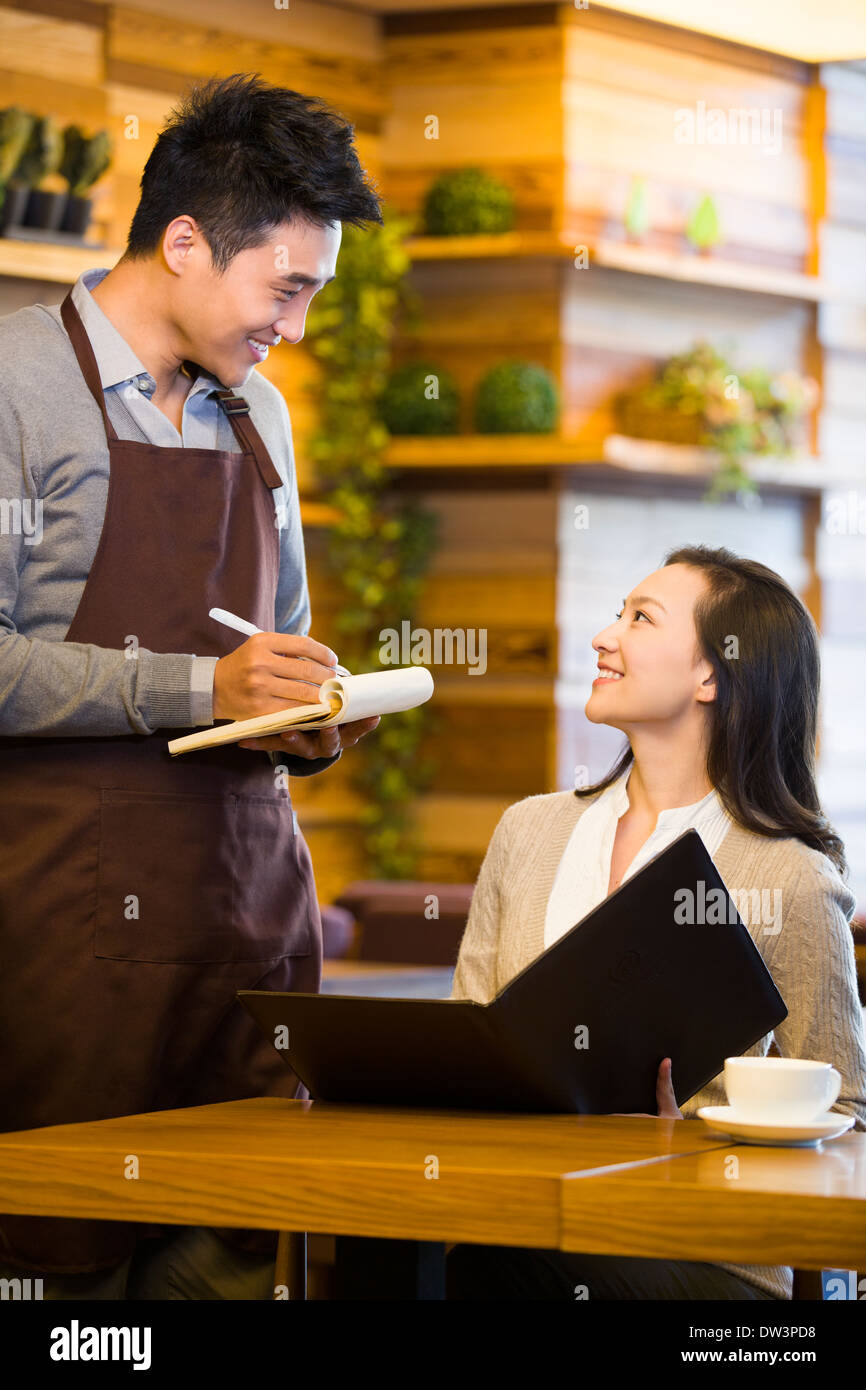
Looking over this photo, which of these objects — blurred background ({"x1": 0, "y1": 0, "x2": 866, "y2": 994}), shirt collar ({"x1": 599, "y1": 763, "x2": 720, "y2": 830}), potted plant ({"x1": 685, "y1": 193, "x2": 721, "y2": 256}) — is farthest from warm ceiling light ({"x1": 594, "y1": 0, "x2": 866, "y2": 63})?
shirt collar ({"x1": 599, "y1": 763, "x2": 720, "y2": 830})

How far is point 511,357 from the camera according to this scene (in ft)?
15.8

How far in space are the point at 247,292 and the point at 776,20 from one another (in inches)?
139

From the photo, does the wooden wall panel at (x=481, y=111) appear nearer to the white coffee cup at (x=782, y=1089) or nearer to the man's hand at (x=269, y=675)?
the man's hand at (x=269, y=675)

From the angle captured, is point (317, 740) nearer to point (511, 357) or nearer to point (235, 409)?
point (235, 409)

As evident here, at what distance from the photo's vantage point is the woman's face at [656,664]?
6.75ft

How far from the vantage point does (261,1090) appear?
6.27 feet

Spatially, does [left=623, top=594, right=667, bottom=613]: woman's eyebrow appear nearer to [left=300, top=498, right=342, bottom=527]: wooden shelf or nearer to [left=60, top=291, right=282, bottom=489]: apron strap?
[left=60, top=291, right=282, bottom=489]: apron strap

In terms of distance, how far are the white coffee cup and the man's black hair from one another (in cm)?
105

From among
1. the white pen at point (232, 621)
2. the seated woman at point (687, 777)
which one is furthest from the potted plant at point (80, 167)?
the white pen at point (232, 621)

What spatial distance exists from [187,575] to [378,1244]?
33.4 inches

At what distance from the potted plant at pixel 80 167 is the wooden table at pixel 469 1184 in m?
3.18

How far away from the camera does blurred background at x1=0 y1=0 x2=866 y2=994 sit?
473 centimetres
